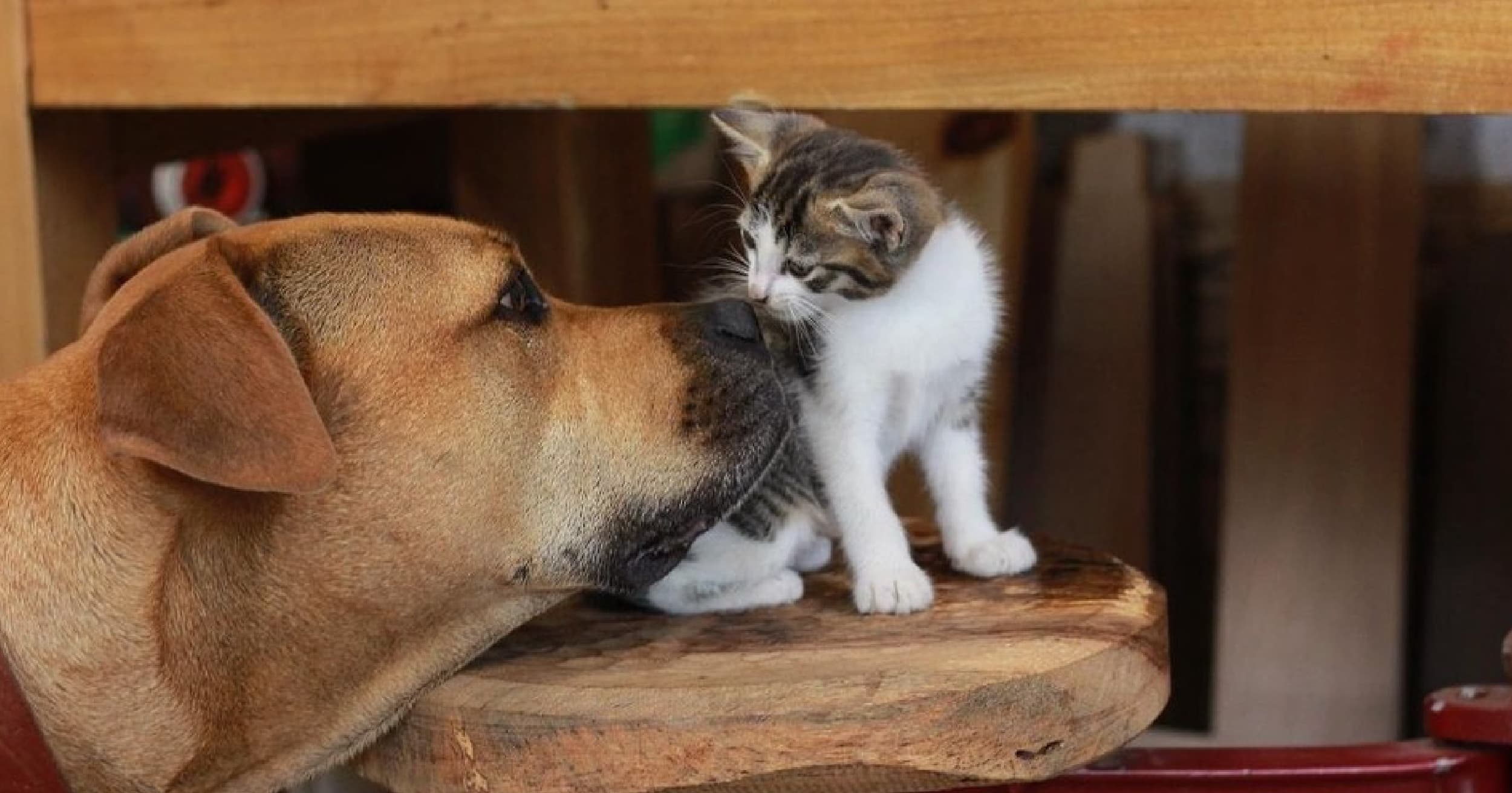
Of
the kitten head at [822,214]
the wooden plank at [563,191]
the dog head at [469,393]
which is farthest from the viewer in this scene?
the wooden plank at [563,191]

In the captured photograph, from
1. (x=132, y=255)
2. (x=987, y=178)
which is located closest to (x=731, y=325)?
(x=132, y=255)

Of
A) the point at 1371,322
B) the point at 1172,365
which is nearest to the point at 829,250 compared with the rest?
the point at 1371,322

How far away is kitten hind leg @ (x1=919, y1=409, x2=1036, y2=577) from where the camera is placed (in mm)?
1429

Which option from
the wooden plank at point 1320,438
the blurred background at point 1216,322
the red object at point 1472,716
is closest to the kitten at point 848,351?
the red object at point 1472,716

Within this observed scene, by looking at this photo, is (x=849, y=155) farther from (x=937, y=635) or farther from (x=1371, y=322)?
(x=1371, y=322)

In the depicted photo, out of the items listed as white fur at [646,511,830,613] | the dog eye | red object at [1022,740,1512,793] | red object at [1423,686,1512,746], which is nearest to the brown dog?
the dog eye

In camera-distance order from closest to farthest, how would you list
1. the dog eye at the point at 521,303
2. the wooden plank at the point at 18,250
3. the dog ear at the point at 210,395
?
the dog ear at the point at 210,395
the dog eye at the point at 521,303
the wooden plank at the point at 18,250

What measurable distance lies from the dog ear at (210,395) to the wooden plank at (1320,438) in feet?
4.13

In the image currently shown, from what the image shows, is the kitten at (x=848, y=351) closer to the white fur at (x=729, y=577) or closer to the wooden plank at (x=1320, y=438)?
the white fur at (x=729, y=577)

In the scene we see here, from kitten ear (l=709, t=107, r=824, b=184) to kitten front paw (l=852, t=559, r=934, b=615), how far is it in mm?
337

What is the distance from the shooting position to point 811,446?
4.59ft

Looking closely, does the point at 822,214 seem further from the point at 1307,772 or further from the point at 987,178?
the point at 987,178

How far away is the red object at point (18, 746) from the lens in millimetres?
1102

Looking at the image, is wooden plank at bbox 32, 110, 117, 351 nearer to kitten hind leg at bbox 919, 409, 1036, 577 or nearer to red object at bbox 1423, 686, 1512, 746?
kitten hind leg at bbox 919, 409, 1036, 577
